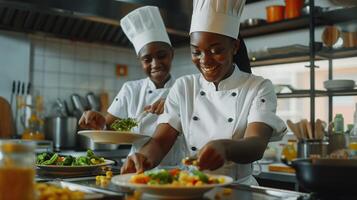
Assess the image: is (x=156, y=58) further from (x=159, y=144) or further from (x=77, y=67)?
(x=77, y=67)

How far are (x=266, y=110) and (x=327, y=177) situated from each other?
1.94 feet

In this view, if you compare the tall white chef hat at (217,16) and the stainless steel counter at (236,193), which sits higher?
the tall white chef hat at (217,16)

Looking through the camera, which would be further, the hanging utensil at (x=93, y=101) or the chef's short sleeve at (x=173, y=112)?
the hanging utensil at (x=93, y=101)

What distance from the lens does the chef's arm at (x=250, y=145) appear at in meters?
1.38

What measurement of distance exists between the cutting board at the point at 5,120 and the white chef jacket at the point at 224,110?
2323mm

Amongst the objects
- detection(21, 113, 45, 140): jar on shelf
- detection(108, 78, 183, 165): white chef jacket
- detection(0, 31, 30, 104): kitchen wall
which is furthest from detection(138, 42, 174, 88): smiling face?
detection(0, 31, 30, 104): kitchen wall

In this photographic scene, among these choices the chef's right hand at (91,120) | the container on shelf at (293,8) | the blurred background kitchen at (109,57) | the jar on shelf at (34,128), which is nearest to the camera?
the chef's right hand at (91,120)

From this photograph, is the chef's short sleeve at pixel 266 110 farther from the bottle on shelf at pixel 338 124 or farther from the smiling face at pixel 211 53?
the bottle on shelf at pixel 338 124

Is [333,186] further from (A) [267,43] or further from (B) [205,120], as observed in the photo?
(A) [267,43]

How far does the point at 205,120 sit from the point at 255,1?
2662mm

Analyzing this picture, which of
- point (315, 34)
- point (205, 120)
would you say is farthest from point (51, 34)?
point (205, 120)

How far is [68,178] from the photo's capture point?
155 centimetres

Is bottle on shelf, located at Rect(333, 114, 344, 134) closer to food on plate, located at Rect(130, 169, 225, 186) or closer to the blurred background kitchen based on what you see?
the blurred background kitchen

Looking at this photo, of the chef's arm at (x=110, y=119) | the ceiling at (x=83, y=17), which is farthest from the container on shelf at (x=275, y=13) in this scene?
the chef's arm at (x=110, y=119)
